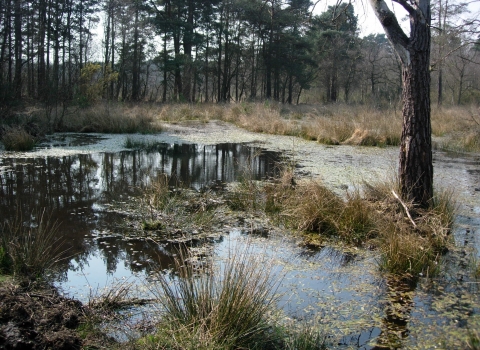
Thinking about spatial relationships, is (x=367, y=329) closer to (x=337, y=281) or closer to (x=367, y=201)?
(x=337, y=281)

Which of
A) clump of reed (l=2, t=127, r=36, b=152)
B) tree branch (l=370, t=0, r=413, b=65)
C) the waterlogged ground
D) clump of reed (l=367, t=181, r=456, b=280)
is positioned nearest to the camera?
the waterlogged ground

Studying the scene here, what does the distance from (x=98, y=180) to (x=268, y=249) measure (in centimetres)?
445

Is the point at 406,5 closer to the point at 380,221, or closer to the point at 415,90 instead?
the point at 415,90

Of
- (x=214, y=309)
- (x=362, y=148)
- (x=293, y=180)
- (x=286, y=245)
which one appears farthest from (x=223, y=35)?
(x=214, y=309)

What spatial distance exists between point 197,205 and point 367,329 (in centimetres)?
344

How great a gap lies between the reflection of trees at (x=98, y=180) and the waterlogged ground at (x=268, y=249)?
2cm

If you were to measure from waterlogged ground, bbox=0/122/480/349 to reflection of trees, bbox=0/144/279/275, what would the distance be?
2cm

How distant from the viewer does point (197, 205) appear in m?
6.13

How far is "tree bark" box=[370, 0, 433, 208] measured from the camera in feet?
16.8

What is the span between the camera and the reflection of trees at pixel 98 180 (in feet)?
15.1

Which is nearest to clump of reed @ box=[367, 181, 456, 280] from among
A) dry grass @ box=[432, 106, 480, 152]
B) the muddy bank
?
the muddy bank

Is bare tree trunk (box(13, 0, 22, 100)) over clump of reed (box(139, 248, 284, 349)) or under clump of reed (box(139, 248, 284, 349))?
over

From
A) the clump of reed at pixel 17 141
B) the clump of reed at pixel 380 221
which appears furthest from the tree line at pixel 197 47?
the clump of reed at pixel 380 221

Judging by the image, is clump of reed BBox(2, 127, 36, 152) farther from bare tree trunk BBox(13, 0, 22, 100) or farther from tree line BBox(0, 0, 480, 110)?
tree line BBox(0, 0, 480, 110)
